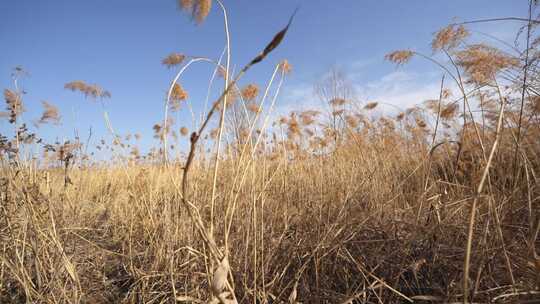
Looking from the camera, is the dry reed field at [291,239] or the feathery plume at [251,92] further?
the feathery plume at [251,92]

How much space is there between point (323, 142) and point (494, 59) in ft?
5.06

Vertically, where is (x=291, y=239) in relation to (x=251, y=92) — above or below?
below

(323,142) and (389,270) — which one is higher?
(323,142)

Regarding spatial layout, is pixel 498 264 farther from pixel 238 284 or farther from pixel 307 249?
pixel 238 284

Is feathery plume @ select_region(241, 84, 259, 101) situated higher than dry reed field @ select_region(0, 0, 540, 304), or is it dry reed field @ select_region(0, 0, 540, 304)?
feathery plume @ select_region(241, 84, 259, 101)

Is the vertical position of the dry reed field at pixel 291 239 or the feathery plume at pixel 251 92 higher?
the feathery plume at pixel 251 92

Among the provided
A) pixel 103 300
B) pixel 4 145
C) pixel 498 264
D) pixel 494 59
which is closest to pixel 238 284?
pixel 103 300

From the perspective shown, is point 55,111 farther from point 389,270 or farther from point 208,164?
point 389,270

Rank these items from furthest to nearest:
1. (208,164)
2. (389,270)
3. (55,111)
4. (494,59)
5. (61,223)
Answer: (55,111), (208,164), (494,59), (61,223), (389,270)

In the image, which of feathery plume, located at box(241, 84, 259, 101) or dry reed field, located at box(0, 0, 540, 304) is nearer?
dry reed field, located at box(0, 0, 540, 304)

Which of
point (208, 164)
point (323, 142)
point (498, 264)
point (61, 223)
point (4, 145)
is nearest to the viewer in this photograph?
point (498, 264)

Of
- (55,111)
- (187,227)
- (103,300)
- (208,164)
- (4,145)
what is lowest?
(103,300)

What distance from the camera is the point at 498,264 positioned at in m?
1.15

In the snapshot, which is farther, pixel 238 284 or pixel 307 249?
pixel 307 249
